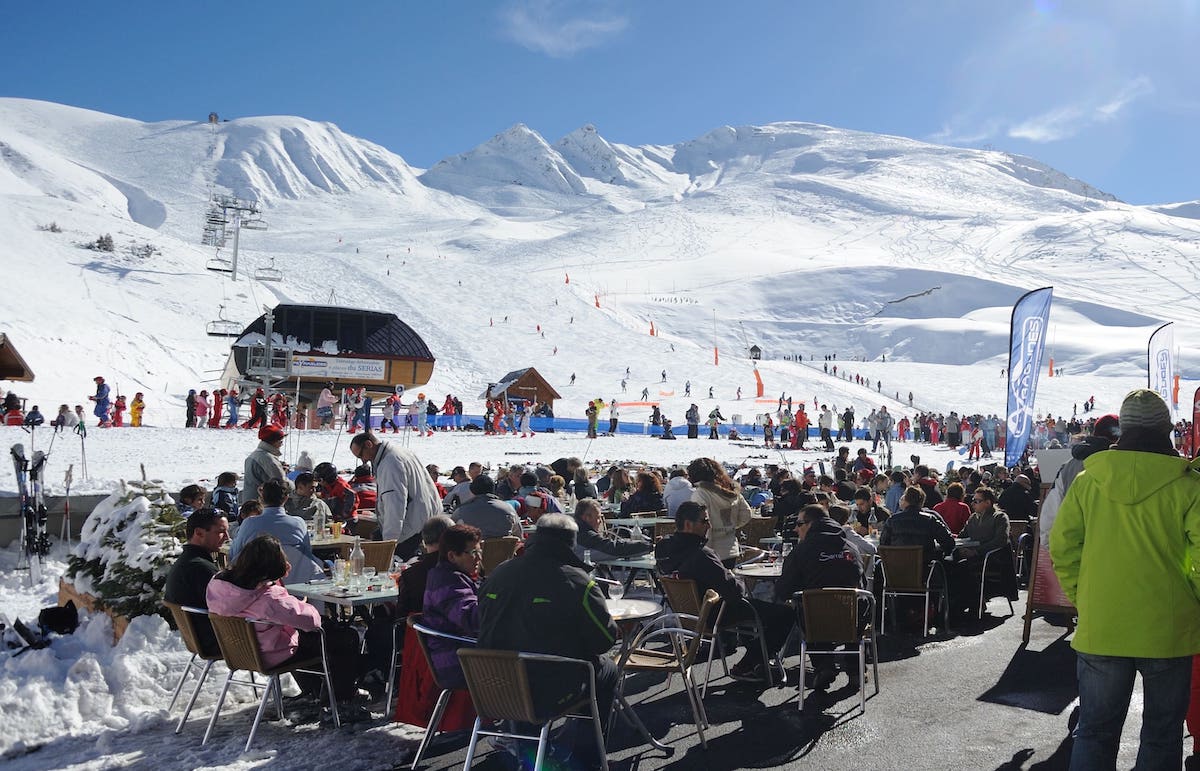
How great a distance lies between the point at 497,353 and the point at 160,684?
42505 mm

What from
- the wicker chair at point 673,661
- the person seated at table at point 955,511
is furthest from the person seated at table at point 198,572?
the person seated at table at point 955,511

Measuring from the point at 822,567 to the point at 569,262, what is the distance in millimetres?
100653

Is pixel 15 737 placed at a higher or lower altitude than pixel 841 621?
lower

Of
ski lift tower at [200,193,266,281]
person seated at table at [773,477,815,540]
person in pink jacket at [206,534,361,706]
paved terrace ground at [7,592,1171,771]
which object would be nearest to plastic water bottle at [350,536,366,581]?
person in pink jacket at [206,534,361,706]

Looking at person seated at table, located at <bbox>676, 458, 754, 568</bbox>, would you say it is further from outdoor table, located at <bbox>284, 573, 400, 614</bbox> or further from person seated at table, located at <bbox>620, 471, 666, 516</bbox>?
person seated at table, located at <bbox>620, 471, 666, 516</bbox>

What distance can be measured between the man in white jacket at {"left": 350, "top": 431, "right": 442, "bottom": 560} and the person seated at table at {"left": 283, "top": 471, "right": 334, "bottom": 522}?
103 cm

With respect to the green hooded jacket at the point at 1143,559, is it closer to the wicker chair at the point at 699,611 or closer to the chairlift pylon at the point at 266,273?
the wicker chair at the point at 699,611

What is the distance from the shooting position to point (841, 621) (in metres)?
5.66

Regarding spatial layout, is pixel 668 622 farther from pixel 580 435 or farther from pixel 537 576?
pixel 580 435

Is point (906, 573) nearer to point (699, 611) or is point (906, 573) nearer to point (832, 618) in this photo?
point (832, 618)

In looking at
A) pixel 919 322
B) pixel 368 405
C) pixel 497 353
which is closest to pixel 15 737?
pixel 368 405

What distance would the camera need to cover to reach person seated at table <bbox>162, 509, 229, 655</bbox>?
5183mm

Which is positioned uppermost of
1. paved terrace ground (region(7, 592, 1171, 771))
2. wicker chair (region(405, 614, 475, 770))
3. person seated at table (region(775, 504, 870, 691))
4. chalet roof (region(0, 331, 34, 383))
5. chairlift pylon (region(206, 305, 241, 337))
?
chairlift pylon (region(206, 305, 241, 337))

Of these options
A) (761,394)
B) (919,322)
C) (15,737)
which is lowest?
(15,737)
